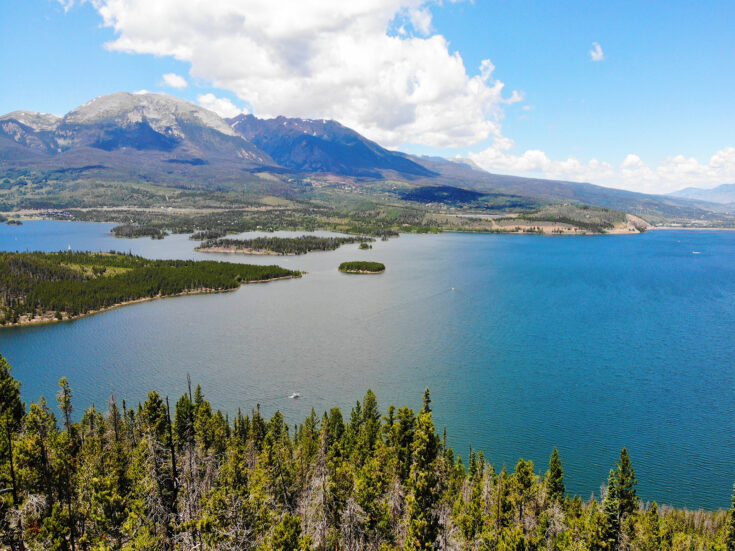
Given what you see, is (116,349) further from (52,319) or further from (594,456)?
(594,456)

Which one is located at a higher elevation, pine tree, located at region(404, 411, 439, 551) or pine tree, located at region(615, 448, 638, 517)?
pine tree, located at region(404, 411, 439, 551)

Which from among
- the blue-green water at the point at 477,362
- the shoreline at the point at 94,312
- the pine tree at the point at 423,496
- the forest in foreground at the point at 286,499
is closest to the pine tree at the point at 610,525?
the forest in foreground at the point at 286,499

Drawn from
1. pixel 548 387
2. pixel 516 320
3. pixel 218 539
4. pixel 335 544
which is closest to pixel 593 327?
pixel 516 320

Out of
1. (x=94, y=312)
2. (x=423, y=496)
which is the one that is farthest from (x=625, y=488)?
(x=94, y=312)

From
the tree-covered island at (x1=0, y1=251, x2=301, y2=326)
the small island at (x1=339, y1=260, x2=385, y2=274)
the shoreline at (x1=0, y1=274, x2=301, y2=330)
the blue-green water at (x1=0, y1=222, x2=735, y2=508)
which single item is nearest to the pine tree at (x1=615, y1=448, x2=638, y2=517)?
the blue-green water at (x1=0, y1=222, x2=735, y2=508)

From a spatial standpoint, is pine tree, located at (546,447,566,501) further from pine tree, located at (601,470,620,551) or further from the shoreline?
the shoreline
